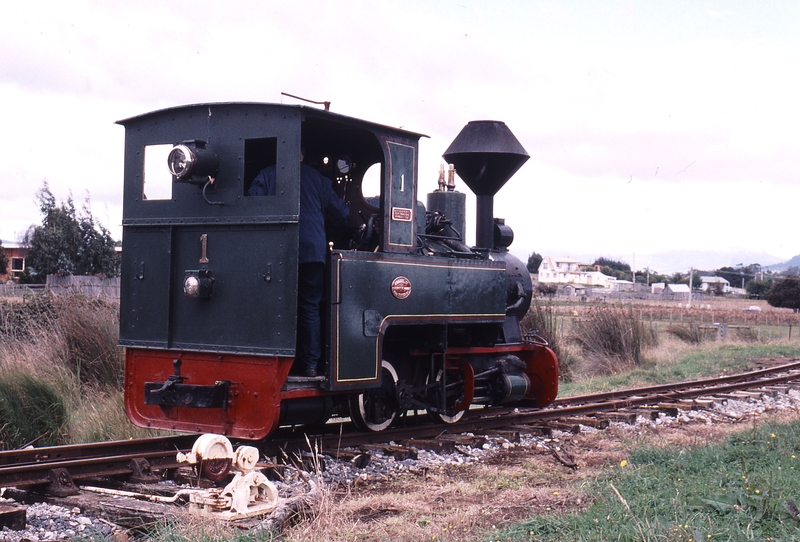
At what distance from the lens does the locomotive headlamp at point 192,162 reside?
6.77 metres

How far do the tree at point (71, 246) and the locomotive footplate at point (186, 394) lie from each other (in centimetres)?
2063

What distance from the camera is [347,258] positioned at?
7.01 m

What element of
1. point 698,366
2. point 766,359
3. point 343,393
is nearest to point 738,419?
point 343,393

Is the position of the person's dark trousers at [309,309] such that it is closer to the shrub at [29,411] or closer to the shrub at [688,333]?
the shrub at [29,411]

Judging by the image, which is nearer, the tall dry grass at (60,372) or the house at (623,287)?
the tall dry grass at (60,372)

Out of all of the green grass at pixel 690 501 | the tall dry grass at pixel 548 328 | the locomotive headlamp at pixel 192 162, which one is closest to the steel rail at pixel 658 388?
the tall dry grass at pixel 548 328

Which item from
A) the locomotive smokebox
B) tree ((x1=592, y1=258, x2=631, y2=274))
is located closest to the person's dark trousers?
the locomotive smokebox

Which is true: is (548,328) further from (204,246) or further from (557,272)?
(557,272)

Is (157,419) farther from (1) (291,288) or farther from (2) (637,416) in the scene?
(2) (637,416)

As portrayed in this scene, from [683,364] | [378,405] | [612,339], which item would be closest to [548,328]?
[612,339]

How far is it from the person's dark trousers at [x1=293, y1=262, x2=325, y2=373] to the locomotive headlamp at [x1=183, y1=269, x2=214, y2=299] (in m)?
0.75

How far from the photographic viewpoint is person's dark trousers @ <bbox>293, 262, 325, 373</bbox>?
6.96 metres

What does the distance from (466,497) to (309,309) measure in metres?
2.05

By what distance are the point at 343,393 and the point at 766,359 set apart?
14164 millimetres
